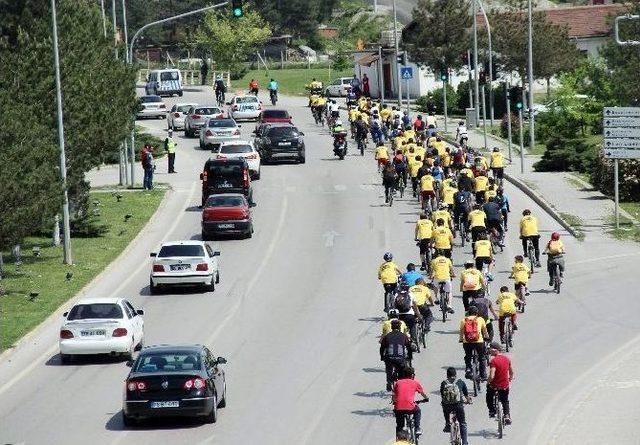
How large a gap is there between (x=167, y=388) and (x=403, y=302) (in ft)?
21.9

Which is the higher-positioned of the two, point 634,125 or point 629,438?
point 634,125

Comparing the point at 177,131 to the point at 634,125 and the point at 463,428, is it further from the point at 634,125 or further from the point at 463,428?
the point at 463,428

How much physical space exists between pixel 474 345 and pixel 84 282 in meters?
17.7

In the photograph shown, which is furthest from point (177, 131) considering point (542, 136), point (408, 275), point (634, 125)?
point (408, 275)

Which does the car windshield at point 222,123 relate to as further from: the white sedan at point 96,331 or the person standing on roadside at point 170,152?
the white sedan at point 96,331

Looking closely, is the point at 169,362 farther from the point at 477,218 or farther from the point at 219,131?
the point at 219,131

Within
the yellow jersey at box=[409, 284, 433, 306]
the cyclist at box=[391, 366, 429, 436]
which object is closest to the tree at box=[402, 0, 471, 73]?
the yellow jersey at box=[409, 284, 433, 306]

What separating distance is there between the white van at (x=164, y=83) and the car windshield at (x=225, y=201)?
51.4 meters

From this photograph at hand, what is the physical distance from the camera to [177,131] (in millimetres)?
85375

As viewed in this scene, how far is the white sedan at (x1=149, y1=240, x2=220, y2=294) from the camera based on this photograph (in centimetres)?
4262

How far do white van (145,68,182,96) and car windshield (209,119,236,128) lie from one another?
89.0ft

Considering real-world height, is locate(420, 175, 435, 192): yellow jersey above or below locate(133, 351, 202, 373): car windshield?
above

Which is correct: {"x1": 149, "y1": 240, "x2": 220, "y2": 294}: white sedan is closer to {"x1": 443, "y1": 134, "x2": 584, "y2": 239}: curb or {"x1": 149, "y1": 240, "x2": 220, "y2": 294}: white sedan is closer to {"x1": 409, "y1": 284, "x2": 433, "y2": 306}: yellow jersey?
Result: {"x1": 409, "y1": 284, "x2": 433, "y2": 306}: yellow jersey

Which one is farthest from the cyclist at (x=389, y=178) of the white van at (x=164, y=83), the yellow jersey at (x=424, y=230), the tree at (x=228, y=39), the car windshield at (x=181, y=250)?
the tree at (x=228, y=39)
